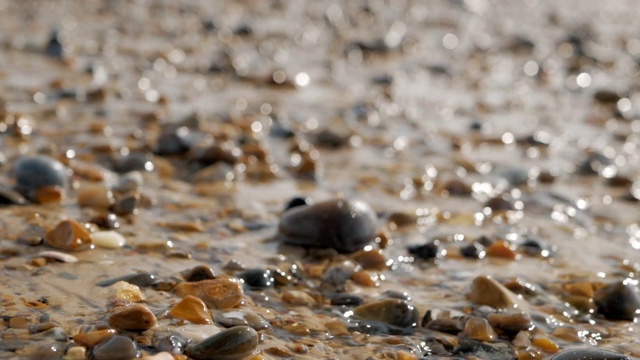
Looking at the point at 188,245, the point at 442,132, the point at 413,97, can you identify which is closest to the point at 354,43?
the point at 413,97

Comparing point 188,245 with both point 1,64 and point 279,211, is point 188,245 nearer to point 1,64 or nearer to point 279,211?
point 279,211

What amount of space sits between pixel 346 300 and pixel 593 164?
2.40 m

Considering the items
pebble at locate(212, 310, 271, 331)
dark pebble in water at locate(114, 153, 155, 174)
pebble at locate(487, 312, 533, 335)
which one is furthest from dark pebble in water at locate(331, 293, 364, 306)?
dark pebble in water at locate(114, 153, 155, 174)

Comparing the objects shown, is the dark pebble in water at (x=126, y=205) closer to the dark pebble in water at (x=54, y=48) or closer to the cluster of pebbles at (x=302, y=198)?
the cluster of pebbles at (x=302, y=198)

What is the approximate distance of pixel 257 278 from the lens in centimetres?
267

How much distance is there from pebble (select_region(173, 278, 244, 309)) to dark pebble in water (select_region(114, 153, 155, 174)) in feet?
4.70

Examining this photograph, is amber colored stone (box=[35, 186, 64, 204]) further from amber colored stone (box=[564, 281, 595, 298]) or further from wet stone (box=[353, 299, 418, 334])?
amber colored stone (box=[564, 281, 595, 298])

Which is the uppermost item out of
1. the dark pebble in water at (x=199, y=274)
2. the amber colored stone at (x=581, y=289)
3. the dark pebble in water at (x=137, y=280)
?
the amber colored stone at (x=581, y=289)

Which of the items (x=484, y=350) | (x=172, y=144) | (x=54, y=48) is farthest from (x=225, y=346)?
(x=54, y=48)

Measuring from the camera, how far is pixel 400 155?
4555 mm

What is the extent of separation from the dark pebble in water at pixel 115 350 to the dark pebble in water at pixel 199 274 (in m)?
0.60

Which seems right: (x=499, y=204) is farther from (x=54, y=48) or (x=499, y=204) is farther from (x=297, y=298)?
(x=54, y=48)

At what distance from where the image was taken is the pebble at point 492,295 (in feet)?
8.70

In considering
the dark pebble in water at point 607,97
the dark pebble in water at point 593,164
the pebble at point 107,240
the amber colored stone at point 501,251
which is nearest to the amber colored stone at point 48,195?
the pebble at point 107,240
